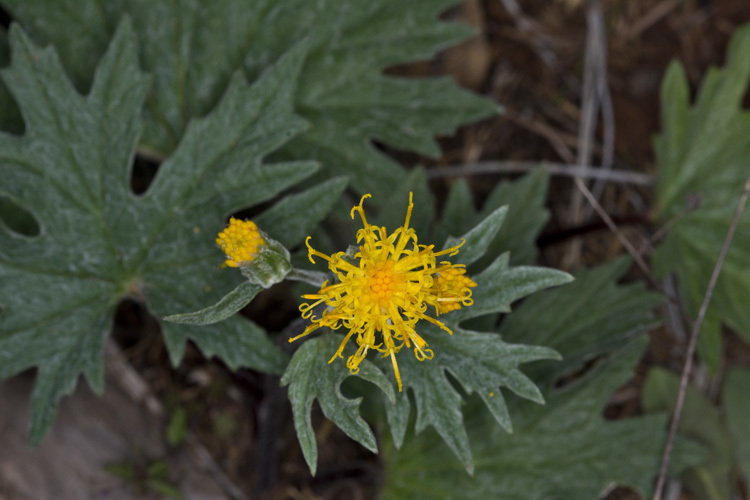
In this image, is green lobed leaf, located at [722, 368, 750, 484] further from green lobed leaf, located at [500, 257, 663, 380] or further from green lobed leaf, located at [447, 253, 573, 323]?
green lobed leaf, located at [447, 253, 573, 323]

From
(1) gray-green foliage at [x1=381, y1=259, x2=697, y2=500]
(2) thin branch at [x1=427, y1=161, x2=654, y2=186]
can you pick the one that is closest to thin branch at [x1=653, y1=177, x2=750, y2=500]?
(1) gray-green foliage at [x1=381, y1=259, x2=697, y2=500]

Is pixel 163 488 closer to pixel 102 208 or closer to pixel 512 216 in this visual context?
pixel 102 208

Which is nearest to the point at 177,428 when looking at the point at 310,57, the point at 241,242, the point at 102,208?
the point at 102,208

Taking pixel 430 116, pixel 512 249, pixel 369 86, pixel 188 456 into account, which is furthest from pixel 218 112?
pixel 188 456

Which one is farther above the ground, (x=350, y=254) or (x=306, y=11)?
(x=306, y=11)

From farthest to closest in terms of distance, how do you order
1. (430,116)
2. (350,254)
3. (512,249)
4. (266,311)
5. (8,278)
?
1. (266,311)
2. (430,116)
3. (512,249)
4. (8,278)
5. (350,254)

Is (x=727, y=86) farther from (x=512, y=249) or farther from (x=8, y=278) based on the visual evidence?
(x=8, y=278)

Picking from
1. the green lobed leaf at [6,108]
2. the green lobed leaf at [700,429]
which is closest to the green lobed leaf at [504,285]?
the green lobed leaf at [700,429]
